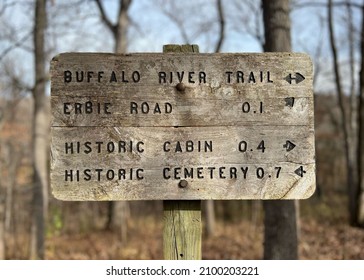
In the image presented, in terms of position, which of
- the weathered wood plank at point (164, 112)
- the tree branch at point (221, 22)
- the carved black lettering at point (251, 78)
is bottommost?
the weathered wood plank at point (164, 112)

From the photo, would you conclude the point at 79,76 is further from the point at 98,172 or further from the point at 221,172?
the point at 221,172

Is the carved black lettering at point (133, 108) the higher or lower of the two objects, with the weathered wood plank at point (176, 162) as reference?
higher

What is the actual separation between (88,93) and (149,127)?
0.38 m

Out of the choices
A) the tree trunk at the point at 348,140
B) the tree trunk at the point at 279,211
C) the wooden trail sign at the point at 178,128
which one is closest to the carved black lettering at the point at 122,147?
the wooden trail sign at the point at 178,128

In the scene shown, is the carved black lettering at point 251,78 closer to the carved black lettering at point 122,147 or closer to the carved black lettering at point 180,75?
the carved black lettering at point 180,75

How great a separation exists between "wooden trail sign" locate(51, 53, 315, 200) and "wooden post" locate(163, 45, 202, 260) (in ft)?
0.39

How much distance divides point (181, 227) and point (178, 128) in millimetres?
584

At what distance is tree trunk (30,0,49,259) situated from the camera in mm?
9445

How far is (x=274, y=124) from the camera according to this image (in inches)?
103

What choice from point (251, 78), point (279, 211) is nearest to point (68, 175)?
point (251, 78)

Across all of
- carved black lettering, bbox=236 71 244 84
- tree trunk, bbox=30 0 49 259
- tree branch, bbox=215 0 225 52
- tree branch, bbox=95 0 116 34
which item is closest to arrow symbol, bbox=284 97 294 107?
carved black lettering, bbox=236 71 244 84

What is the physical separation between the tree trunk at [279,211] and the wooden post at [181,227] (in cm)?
296

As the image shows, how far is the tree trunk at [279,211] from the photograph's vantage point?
5.49 metres
